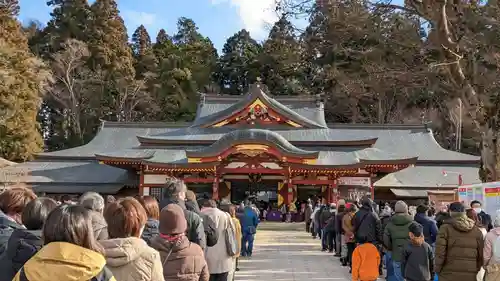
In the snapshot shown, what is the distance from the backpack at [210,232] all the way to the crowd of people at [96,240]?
0.49 m

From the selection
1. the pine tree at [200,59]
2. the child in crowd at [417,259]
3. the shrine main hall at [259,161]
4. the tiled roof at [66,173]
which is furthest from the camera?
the pine tree at [200,59]

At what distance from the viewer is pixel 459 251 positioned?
5.23 metres

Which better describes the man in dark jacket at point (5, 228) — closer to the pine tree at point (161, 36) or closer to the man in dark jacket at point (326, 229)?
the man in dark jacket at point (326, 229)

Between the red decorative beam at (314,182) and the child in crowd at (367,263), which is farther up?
the child in crowd at (367,263)

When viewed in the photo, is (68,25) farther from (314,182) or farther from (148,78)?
(314,182)

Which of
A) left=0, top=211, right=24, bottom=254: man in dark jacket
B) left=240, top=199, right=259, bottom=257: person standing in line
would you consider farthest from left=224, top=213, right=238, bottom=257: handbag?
left=240, top=199, right=259, bottom=257: person standing in line

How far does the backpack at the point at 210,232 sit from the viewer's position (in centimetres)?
507

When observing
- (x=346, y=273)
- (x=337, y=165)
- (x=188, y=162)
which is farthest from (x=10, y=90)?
(x=346, y=273)

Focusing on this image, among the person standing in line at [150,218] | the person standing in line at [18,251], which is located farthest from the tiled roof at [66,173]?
the person standing in line at [18,251]

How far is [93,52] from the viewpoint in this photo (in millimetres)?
39750

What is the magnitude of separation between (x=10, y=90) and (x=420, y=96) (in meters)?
26.9

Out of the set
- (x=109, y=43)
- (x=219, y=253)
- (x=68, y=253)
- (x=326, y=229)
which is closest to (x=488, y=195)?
(x=326, y=229)

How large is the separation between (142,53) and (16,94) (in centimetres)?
2061

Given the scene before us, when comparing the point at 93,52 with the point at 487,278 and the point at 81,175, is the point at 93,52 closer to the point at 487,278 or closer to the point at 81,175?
the point at 81,175
